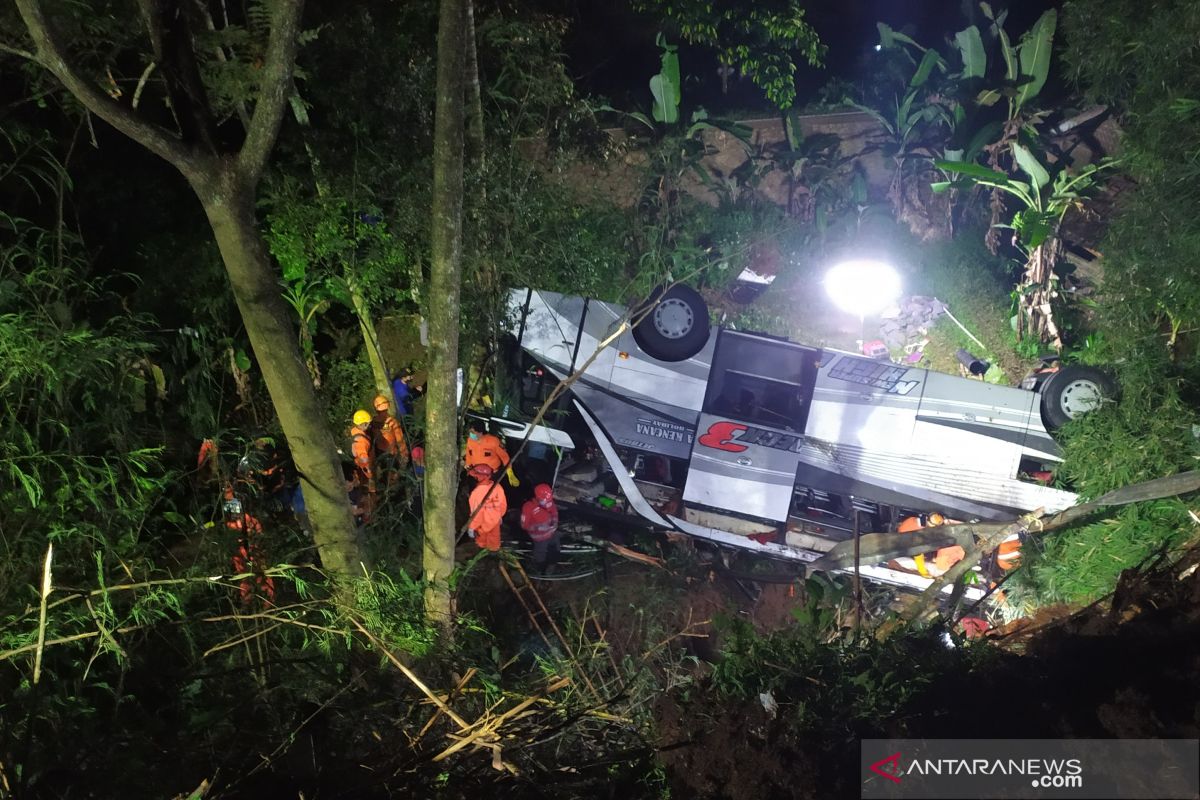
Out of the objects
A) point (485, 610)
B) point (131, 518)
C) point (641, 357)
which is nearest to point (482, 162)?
point (641, 357)

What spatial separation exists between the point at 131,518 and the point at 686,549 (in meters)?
5.63

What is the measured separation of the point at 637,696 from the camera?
12.0 feet

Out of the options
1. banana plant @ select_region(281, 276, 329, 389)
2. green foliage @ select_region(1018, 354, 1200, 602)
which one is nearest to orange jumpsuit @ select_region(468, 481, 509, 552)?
banana plant @ select_region(281, 276, 329, 389)

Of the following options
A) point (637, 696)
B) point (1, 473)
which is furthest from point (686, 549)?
point (1, 473)

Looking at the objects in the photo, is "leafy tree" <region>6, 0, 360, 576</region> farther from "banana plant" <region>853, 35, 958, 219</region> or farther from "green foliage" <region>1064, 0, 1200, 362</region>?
"banana plant" <region>853, 35, 958, 219</region>

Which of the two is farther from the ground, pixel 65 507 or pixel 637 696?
pixel 65 507

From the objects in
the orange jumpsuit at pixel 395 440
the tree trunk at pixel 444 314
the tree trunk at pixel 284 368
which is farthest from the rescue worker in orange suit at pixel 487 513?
the tree trunk at pixel 284 368

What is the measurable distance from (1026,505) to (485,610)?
559cm

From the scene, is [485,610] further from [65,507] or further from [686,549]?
[65,507]

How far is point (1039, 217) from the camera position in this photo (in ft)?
25.2

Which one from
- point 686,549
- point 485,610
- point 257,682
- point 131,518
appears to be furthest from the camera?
point 686,549

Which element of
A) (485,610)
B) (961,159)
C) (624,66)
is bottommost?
(485,610)

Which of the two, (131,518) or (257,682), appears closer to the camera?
(257,682)

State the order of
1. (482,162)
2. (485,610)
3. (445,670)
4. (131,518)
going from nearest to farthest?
(131,518)
(445,670)
(482,162)
(485,610)
